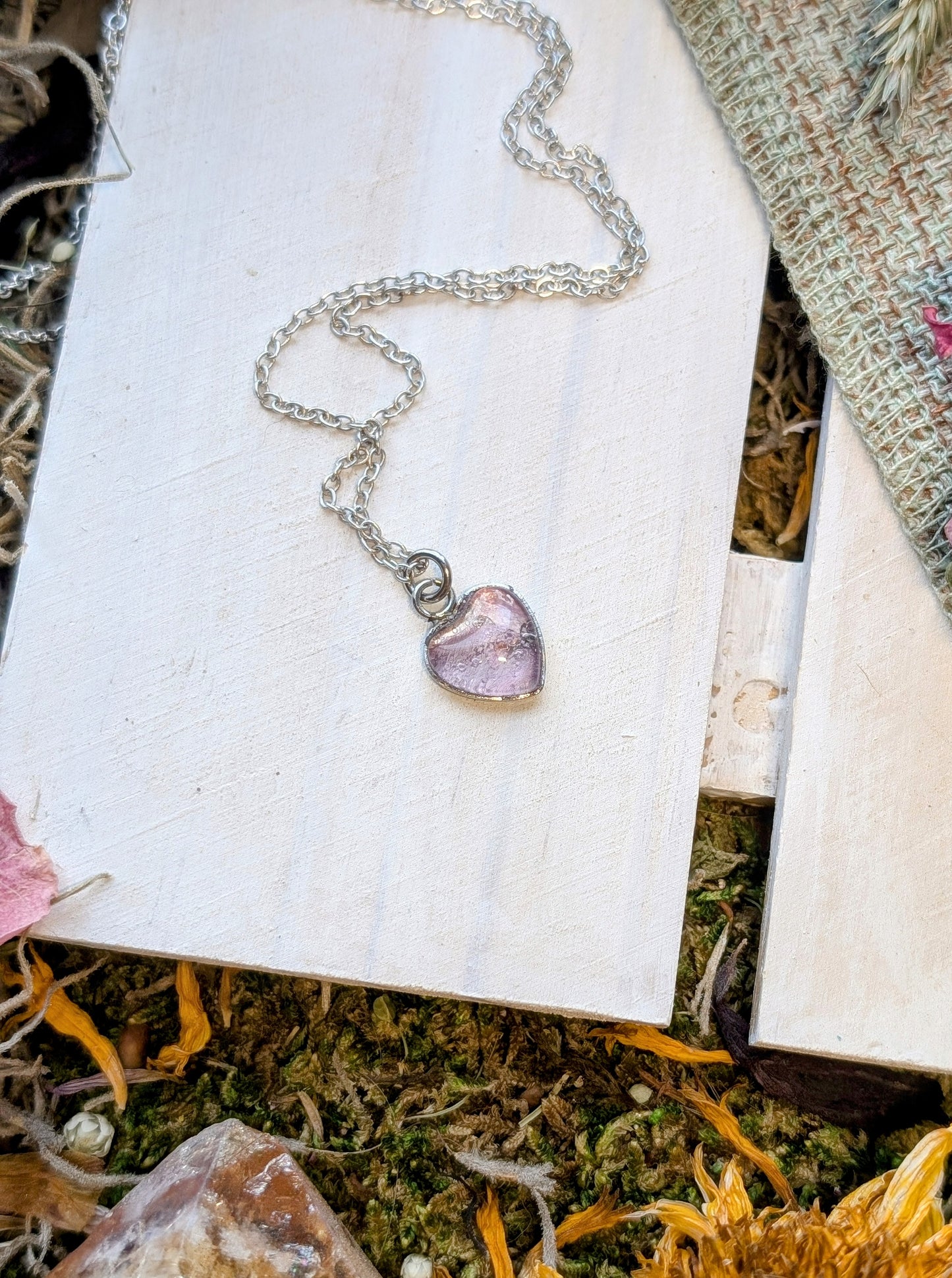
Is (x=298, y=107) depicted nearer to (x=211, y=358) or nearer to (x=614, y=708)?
(x=211, y=358)

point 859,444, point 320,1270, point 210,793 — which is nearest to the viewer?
point 320,1270

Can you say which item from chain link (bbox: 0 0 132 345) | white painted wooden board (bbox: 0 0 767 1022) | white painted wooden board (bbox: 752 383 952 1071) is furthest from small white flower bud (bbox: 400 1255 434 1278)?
chain link (bbox: 0 0 132 345)

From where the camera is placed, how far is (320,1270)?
0.97m

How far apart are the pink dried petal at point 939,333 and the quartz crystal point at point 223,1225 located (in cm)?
100

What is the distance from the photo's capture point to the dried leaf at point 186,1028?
1.14 m

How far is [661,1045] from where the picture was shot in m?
1.15

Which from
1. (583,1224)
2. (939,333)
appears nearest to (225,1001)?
(583,1224)

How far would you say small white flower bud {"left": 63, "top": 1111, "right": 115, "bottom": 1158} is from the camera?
1104mm

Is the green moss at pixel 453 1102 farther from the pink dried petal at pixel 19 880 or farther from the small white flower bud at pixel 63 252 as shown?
the small white flower bud at pixel 63 252

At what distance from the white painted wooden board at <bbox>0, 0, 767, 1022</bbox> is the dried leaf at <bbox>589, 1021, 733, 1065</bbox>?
97 millimetres

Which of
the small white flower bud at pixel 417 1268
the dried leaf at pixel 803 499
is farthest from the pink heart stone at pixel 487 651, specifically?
the small white flower bud at pixel 417 1268

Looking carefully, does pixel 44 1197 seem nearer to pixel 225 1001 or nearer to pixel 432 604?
pixel 225 1001

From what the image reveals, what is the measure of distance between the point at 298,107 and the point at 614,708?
0.73 metres

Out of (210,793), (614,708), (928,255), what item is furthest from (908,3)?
(210,793)
